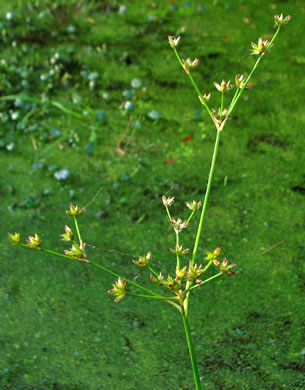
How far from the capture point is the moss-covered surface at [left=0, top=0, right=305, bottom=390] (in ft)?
4.68

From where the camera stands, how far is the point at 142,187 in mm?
1966

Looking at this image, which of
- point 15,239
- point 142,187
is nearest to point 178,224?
point 15,239

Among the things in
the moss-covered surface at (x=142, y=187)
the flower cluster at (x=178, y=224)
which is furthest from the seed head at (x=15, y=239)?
→ the moss-covered surface at (x=142, y=187)

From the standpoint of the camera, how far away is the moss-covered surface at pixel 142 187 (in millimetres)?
1427

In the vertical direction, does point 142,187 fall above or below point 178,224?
below

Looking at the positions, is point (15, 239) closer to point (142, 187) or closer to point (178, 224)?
point (178, 224)

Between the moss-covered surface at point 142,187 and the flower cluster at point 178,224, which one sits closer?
the flower cluster at point 178,224

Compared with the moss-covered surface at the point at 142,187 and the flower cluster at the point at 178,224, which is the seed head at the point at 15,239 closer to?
the flower cluster at the point at 178,224

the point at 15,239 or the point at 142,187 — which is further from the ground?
the point at 15,239

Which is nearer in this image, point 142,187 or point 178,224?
point 178,224

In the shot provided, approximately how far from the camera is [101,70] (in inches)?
97.9

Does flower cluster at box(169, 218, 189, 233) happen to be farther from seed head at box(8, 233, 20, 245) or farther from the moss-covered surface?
the moss-covered surface

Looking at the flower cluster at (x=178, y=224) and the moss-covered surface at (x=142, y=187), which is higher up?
the flower cluster at (x=178, y=224)

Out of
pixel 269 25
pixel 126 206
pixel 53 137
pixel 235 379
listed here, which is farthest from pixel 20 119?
pixel 235 379
